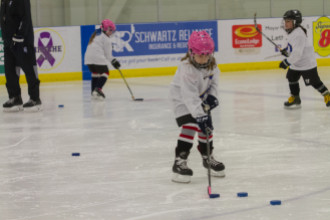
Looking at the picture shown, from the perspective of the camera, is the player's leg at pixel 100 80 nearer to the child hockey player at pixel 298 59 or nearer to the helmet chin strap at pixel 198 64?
the child hockey player at pixel 298 59

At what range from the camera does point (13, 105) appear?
31.1 ft

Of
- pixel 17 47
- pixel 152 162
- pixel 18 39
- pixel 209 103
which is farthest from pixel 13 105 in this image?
pixel 209 103

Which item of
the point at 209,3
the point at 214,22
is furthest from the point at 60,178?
the point at 209,3

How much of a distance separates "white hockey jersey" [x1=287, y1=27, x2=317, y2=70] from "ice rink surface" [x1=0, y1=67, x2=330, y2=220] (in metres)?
0.51

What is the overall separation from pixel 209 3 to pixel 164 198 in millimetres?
11514

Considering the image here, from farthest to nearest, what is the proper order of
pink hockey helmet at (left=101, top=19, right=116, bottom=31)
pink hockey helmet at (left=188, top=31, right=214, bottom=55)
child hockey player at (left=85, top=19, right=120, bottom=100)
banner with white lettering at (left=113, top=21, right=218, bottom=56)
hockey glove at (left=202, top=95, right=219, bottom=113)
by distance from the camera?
banner with white lettering at (left=113, top=21, right=218, bottom=56) < child hockey player at (left=85, top=19, right=120, bottom=100) < pink hockey helmet at (left=101, top=19, right=116, bottom=31) < hockey glove at (left=202, top=95, right=219, bottom=113) < pink hockey helmet at (left=188, top=31, right=214, bottom=55)

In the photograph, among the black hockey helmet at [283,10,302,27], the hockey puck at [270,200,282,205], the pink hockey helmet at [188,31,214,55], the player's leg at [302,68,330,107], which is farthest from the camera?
the player's leg at [302,68,330,107]

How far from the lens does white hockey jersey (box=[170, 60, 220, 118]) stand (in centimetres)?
501

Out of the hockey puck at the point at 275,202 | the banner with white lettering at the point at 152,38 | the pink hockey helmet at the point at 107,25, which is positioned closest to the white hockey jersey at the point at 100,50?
the pink hockey helmet at the point at 107,25

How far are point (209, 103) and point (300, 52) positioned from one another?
411 cm

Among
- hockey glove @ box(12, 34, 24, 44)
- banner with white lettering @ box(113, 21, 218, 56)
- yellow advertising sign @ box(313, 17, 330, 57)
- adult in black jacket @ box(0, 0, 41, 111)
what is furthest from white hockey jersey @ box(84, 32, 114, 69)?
yellow advertising sign @ box(313, 17, 330, 57)

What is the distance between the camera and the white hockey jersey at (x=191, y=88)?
5008mm

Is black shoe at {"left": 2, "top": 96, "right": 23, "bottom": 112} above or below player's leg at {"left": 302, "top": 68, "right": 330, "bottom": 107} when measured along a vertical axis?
below

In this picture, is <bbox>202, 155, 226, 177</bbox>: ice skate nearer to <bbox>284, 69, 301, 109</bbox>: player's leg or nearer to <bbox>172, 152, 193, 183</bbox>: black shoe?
<bbox>172, 152, 193, 183</bbox>: black shoe
